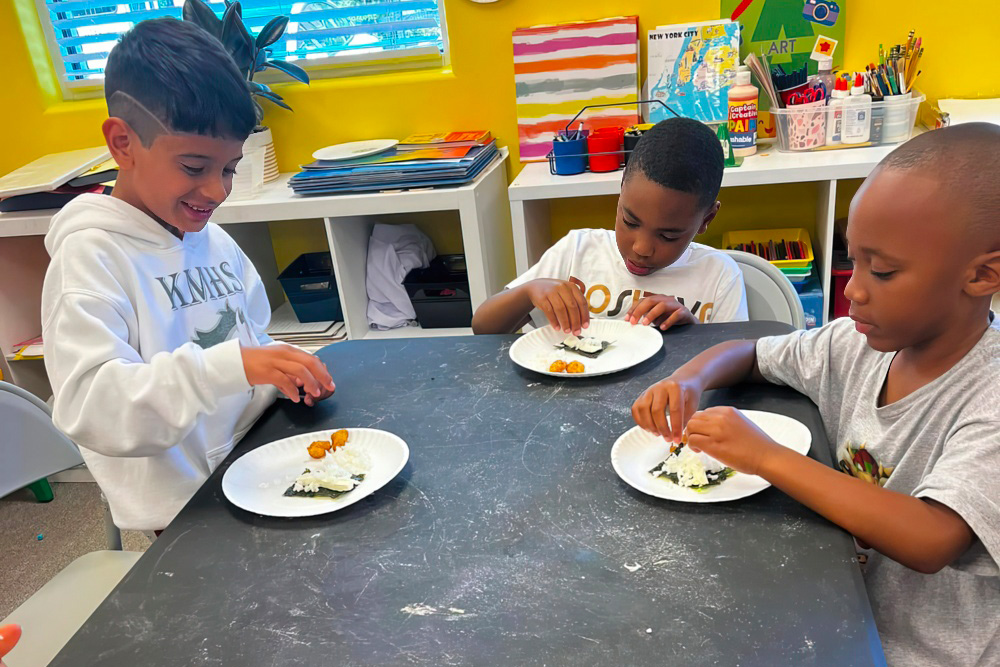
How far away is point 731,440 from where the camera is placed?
33.2 inches

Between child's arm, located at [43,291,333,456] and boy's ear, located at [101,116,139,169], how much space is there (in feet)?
0.74

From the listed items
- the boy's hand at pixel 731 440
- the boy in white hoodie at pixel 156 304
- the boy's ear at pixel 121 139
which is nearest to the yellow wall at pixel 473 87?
the boy in white hoodie at pixel 156 304

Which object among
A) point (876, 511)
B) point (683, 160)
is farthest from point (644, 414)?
point (683, 160)

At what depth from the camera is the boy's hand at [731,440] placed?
83 cm

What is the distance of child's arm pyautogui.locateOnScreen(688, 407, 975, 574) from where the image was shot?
2.45 ft

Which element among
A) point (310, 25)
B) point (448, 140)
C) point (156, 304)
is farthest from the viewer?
point (310, 25)

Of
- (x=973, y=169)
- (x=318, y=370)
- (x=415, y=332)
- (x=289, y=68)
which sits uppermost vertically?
(x=289, y=68)

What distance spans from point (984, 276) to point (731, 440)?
32 centimetres

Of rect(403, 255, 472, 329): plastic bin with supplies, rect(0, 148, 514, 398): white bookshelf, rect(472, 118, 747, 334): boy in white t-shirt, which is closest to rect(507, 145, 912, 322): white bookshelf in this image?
rect(0, 148, 514, 398): white bookshelf

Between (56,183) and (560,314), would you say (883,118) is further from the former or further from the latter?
(56,183)

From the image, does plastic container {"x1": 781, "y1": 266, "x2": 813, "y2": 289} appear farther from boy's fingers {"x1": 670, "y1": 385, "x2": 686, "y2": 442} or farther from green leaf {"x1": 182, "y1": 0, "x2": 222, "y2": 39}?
green leaf {"x1": 182, "y1": 0, "x2": 222, "y2": 39}

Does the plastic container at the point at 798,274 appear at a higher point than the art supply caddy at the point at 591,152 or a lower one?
lower

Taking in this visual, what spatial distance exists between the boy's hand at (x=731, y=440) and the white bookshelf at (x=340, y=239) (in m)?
1.40

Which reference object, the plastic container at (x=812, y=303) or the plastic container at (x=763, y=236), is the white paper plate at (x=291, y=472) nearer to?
the plastic container at (x=812, y=303)
